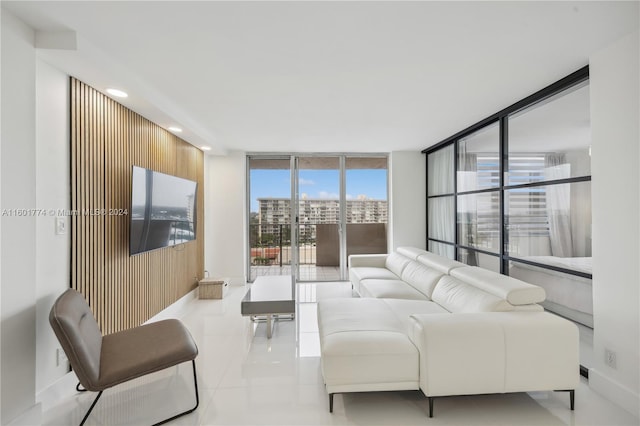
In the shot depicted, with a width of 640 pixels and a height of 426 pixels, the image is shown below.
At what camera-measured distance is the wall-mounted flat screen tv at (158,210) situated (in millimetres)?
2887

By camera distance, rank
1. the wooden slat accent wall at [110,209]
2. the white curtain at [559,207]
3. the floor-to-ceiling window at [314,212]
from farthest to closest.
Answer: the floor-to-ceiling window at [314,212] → the white curtain at [559,207] → the wooden slat accent wall at [110,209]

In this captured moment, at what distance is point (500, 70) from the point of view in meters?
2.41

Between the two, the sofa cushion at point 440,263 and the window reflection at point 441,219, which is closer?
the sofa cushion at point 440,263

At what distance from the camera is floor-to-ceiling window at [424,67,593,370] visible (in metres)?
2.52

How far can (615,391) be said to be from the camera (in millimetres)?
2080

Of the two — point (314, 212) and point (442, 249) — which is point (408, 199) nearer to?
point (442, 249)

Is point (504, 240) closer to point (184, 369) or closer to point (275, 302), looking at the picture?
point (275, 302)

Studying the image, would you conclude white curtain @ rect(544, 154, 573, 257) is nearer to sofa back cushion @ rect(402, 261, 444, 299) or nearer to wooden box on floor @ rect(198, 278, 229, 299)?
sofa back cushion @ rect(402, 261, 444, 299)

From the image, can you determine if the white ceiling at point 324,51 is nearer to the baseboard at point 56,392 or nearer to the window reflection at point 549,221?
the window reflection at point 549,221

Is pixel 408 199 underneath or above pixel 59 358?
above

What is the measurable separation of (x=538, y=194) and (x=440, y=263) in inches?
45.9

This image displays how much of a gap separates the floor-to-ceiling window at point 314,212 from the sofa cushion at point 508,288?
3162 mm

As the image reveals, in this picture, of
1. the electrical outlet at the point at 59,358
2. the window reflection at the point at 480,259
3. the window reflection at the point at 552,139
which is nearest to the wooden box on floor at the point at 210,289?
the electrical outlet at the point at 59,358

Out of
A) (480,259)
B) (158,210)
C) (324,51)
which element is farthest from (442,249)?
(158,210)
